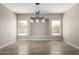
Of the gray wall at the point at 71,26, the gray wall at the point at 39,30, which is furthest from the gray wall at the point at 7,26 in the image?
the gray wall at the point at 71,26

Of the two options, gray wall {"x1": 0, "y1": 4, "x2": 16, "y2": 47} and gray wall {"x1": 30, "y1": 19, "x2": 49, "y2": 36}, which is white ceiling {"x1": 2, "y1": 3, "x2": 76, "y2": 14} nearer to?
gray wall {"x1": 0, "y1": 4, "x2": 16, "y2": 47}

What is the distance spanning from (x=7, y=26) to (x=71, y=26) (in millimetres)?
2811

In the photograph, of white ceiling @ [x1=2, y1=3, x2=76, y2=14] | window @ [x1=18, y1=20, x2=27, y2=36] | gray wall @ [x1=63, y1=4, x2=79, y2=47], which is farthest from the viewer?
white ceiling @ [x1=2, y1=3, x2=76, y2=14]

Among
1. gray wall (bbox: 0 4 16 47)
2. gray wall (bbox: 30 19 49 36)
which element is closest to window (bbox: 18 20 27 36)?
gray wall (bbox: 0 4 16 47)

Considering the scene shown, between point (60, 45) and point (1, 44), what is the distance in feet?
8.10

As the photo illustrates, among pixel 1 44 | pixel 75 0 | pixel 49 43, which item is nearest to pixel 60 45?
pixel 49 43

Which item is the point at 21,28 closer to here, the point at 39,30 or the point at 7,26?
the point at 39,30

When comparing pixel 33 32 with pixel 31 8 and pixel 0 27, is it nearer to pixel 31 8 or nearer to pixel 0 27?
pixel 31 8

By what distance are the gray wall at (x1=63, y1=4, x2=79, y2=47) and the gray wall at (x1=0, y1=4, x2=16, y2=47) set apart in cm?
221

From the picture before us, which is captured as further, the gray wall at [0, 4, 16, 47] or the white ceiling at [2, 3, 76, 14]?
the white ceiling at [2, 3, 76, 14]

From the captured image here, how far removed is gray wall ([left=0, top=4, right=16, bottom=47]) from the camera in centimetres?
507

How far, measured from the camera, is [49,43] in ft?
19.5

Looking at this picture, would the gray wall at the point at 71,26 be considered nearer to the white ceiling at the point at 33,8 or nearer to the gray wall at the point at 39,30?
the white ceiling at the point at 33,8

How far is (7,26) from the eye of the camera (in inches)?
223
